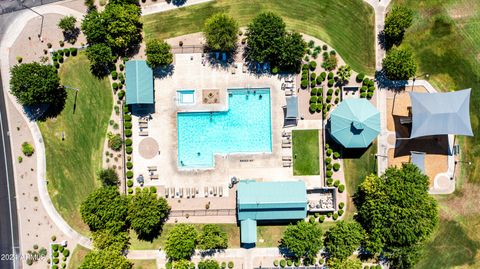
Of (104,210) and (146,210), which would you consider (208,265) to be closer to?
(146,210)

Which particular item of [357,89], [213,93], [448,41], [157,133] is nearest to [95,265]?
[157,133]

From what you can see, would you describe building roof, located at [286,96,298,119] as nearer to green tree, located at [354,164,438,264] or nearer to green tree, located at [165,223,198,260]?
green tree, located at [354,164,438,264]

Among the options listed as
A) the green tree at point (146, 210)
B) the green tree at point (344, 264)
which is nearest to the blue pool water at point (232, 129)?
the green tree at point (146, 210)

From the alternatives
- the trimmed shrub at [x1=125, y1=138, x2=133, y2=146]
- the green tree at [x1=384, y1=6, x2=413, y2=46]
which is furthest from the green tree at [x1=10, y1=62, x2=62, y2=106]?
the green tree at [x1=384, y1=6, x2=413, y2=46]

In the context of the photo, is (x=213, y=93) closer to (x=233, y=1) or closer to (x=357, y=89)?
(x=233, y=1)

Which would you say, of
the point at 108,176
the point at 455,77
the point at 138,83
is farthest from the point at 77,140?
the point at 455,77

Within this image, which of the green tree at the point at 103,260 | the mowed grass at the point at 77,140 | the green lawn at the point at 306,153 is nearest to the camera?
the green tree at the point at 103,260

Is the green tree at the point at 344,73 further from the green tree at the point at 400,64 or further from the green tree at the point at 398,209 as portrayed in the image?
the green tree at the point at 398,209
